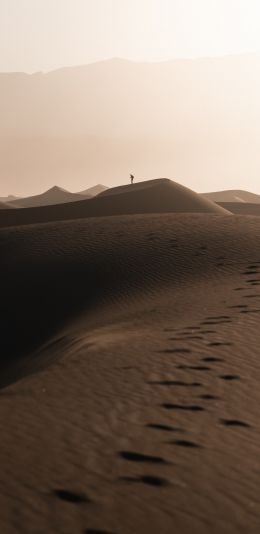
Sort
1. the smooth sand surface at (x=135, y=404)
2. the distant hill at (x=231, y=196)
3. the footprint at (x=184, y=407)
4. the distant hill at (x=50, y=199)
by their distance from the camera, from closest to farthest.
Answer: the smooth sand surface at (x=135, y=404)
the footprint at (x=184, y=407)
the distant hill at (x=50, y=199)
the distant hill at (x=231, y=196)

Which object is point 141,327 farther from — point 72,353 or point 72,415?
point 72,415

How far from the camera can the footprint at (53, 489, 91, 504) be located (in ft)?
16.5

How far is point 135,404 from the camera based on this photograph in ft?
23.6

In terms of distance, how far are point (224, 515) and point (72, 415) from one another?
7.66ft

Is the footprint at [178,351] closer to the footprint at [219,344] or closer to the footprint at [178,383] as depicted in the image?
the footprint at [219,344]

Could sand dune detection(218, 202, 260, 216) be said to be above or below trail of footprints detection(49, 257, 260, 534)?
above

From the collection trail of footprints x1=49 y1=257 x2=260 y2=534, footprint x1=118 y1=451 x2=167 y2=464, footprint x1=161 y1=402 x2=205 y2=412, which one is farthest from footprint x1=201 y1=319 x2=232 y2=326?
footprint x1=118 y1=451 x2=167 y2=464

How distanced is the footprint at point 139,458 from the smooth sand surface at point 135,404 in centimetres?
2

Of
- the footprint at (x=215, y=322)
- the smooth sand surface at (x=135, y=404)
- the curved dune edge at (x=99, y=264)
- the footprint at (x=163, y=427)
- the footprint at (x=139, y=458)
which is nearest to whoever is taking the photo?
the smooth sand surface at (x=135, y=404)

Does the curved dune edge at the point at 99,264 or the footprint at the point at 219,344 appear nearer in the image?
the footprint at the point at 219,344

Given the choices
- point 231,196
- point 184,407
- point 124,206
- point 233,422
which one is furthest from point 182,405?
point 231,196

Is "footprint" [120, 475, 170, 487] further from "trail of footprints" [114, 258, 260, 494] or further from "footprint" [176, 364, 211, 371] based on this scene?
"footprint" [176, 364, 211, 371]

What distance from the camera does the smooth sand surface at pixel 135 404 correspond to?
4.97m

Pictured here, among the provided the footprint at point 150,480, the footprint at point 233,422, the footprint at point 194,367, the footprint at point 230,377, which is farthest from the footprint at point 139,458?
the footprint at point 194,367
